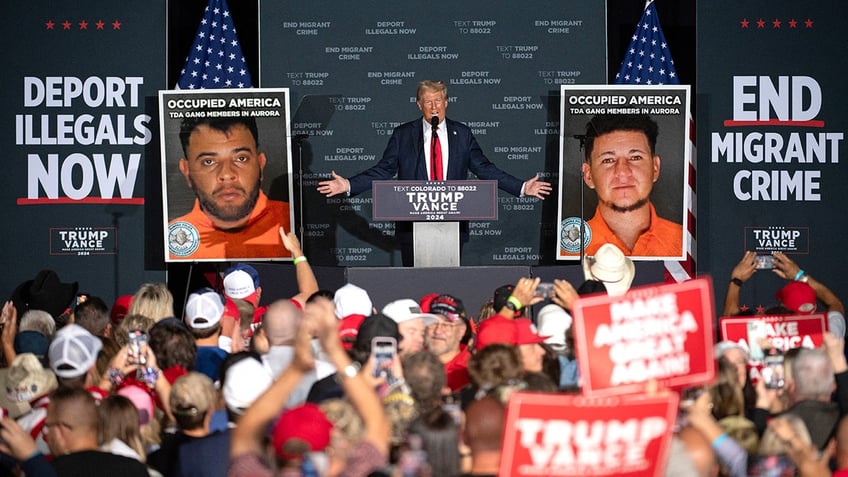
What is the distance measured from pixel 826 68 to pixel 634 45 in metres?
2.01

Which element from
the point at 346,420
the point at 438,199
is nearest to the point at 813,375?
the point at 346,420

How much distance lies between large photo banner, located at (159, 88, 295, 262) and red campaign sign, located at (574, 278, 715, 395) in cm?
736

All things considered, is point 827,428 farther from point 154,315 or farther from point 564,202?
point 564,202

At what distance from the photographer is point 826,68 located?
13.1 meters

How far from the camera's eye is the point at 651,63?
12828 millimetres

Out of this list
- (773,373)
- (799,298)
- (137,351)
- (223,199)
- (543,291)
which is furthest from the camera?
(223,199)

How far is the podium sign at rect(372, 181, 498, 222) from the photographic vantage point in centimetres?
994

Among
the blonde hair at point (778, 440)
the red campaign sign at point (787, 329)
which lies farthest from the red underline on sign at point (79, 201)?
the blonde hair at point (778, 440)

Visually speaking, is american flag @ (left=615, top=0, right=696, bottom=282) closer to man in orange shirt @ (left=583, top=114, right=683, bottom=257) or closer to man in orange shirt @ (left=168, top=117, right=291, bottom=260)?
man in orange shirt @ (left=583, top=114, right=683, bottom=257)

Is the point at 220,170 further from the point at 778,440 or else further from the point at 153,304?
the point at 778,440

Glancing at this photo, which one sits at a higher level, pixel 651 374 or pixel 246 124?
pixel 246 124

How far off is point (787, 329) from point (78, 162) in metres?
8.01

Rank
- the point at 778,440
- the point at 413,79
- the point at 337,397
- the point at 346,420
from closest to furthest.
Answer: the point at 346,420
the point at 778,440
the point at 337,397
the point at 413,79

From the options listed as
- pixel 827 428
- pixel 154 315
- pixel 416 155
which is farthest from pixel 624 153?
pixel 827 428
